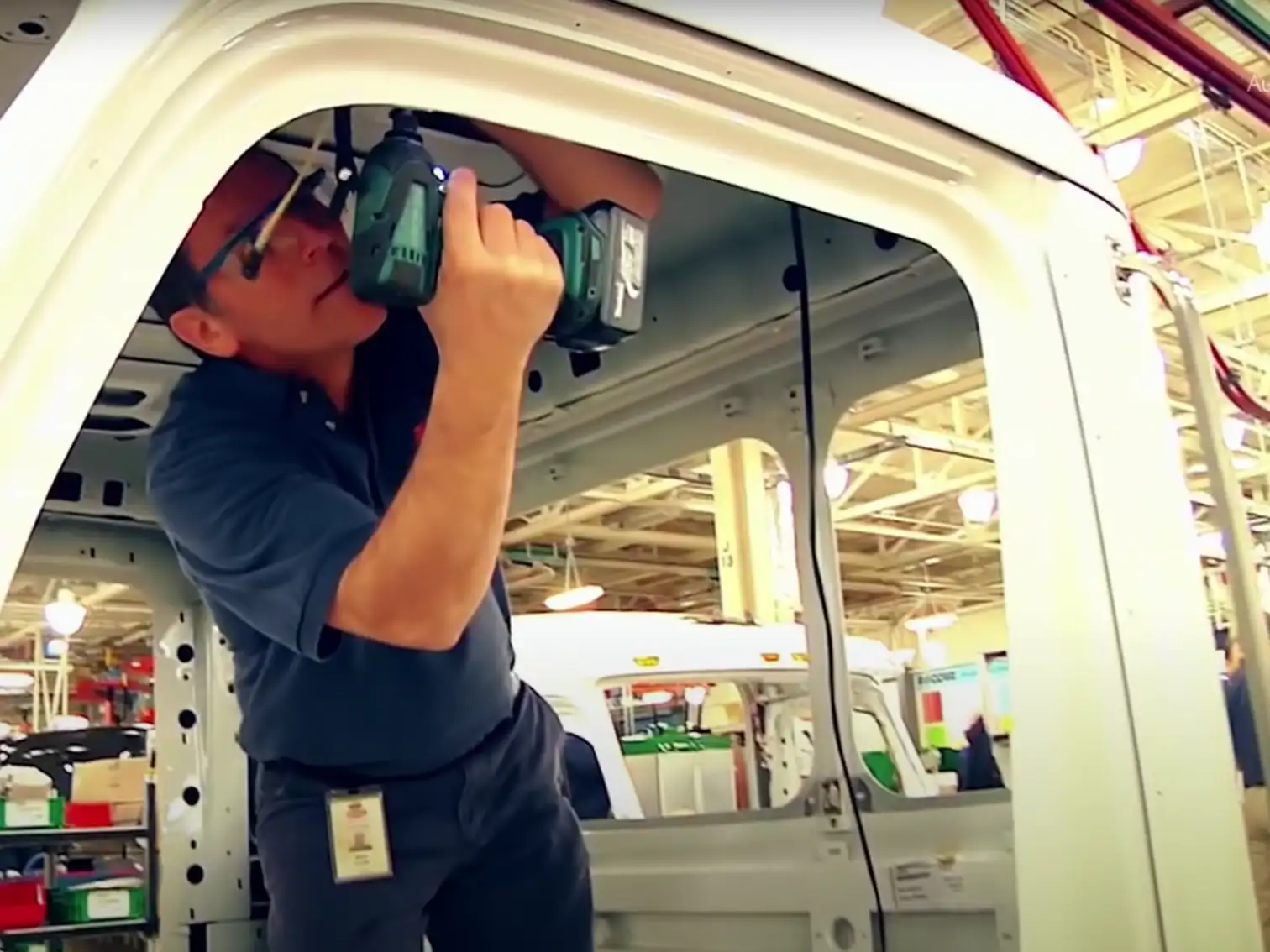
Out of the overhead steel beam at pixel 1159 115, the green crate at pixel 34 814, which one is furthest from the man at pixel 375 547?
the overhead steel beam at pixel 1159 115

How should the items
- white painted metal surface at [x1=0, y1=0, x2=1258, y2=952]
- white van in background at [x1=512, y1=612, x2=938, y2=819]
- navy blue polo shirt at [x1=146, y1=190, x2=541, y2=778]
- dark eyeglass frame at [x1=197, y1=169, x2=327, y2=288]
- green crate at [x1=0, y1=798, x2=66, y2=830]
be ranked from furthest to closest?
green crate at [x1=0, y1=798, x2=66, y2=830] → white van in background at [x1=512, y1=612, x2=938, y2=819] → dark eyeglass frame at [x1=197, y1=169, x2=327, y2=288] → navy blue polo shirt at [x1=146, y1=190, x2=541, y2=778] → white painted metal surface at [x1=0, y1=0, x2=1258, y2=952]

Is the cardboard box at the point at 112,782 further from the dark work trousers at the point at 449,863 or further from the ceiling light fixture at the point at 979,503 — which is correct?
the ceiling light fixture at the point at 979,503

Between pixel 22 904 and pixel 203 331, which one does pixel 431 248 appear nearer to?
pixel 203 331

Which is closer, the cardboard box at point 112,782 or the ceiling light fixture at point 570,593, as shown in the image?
the cardboard box at point 112,782

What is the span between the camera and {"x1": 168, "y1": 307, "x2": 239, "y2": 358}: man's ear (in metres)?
1.51

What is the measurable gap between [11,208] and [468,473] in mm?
496

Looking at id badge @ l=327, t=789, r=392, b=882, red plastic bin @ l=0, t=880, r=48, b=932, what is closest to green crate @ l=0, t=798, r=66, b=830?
red plastic bin @ l=0, t=880, r=48, b=932

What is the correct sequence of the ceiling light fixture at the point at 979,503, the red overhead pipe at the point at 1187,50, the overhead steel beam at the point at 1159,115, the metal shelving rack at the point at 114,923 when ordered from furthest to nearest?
the ceiling light fixture at the point at 979,503 < the overhead steel beam at the point at 1159,115 < the metal shelving rack at the point at 114,923 < the red overhead pipe at the point at 1187,50

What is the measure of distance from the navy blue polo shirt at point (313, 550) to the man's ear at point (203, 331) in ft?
0.19

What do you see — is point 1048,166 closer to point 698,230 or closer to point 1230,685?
point 698,230

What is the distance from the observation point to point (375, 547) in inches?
47.7

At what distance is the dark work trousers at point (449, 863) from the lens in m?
1.72

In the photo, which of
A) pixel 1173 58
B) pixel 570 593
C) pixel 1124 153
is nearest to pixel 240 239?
pixel 1173 58

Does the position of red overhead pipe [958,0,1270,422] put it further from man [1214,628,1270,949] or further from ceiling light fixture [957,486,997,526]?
ceiling light fixture [957,486,997,526]
